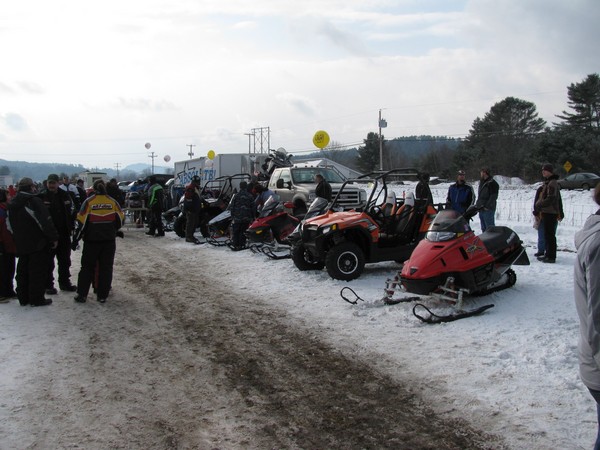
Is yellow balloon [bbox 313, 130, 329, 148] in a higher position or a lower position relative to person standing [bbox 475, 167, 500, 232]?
higher

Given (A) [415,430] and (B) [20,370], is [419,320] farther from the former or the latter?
(B) [20,370]

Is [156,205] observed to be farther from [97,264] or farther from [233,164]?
[97,264]

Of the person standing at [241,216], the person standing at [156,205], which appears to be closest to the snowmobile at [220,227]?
the person standing at [241,216]

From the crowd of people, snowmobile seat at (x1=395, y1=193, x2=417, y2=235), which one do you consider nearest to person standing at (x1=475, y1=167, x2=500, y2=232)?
snowmobile seat at (x1=395, y1=193, x2=417, y2=235)

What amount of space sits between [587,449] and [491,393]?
97cm

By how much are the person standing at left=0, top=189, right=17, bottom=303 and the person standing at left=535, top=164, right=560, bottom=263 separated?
8833mm

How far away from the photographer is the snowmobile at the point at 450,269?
21.4 feet

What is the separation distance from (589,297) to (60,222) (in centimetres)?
791

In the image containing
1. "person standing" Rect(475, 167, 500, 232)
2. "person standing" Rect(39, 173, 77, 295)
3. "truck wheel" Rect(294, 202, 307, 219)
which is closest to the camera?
"person standing" Rect(39, 173, 77, 295)

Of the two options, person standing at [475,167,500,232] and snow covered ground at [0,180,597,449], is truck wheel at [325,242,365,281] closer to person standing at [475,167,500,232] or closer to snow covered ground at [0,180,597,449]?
snow covered ground at [0,180,597,449]

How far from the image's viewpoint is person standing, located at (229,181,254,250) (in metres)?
13.5

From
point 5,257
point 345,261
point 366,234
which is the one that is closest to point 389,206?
point 366,234

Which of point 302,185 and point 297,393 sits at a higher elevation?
point 302,185

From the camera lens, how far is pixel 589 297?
2.59 meters
